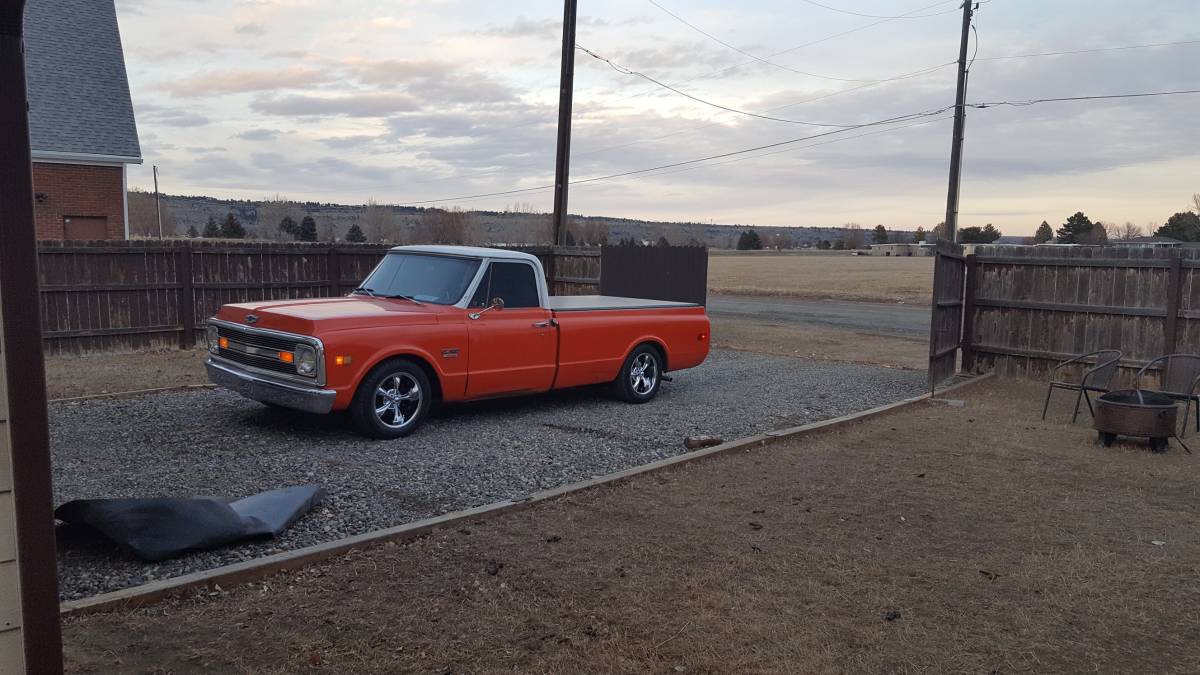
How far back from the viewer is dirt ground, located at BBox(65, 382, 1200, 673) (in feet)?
13.2

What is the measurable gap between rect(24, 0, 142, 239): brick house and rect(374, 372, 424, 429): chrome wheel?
17.0 m

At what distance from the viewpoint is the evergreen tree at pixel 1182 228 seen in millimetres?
63500

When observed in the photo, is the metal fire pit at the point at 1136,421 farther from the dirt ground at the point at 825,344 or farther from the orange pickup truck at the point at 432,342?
the dirt ground at the point at 825,344

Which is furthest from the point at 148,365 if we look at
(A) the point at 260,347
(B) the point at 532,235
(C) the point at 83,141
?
(B) the point at 532,235

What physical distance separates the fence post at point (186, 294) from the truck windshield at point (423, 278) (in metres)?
6.22

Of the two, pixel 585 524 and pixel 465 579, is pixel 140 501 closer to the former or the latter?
pixel 465 579

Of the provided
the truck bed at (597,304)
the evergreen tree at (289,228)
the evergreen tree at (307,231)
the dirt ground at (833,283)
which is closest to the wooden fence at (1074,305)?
the truck bed at (597,304)

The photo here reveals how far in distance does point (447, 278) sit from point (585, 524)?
404cm

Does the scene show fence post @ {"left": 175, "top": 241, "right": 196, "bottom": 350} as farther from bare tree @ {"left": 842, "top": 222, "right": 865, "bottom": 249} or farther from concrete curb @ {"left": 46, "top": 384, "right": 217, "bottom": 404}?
bare tree @ {"left": 842, "top": 222, "right": 865, "bottom": 249}

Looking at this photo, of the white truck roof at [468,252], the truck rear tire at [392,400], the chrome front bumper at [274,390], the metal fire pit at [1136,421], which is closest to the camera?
the chrome front bumper at [274,390]

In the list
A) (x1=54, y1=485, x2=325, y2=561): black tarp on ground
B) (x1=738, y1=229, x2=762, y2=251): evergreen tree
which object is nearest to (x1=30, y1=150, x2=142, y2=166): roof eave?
(x1=54, y1=485, x2=325, y2=561): black tarp on ground

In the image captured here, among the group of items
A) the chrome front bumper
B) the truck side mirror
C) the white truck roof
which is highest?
the white truck roof

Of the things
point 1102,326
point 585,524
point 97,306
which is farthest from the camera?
point 97,306

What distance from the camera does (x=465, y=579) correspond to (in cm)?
492
